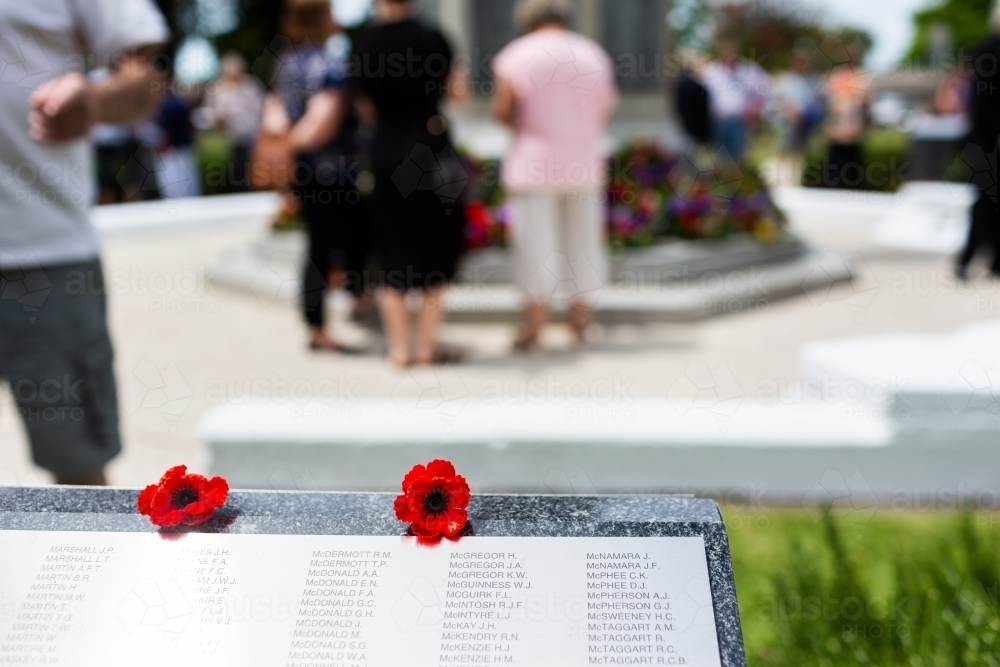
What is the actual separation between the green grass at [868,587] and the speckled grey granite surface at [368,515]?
3.66ft

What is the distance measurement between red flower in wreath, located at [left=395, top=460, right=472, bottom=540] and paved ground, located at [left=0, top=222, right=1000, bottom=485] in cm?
196

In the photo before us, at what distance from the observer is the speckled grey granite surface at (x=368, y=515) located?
1.30 m

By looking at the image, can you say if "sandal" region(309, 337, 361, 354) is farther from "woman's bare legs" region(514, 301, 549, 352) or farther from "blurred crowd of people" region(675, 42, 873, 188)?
"blurred crowd of people" region(675, 42, 873, 188)

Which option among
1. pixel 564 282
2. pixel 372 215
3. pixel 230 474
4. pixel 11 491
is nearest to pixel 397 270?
pixel 372 215

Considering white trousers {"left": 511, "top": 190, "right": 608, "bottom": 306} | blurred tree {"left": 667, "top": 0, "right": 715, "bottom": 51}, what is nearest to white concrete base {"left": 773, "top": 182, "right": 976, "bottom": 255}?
white trousers {"left": 511, "top": 190, "right": 608, "bottom": 306}

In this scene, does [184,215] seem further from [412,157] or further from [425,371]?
[412,157]

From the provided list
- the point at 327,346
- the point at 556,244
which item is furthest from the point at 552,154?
the point at 327,346

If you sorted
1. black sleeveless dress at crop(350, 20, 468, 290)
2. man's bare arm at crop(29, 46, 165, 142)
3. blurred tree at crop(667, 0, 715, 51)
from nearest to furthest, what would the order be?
man's bare arm at crop(29, 46, 165, 142), black sleeveless dress at crop(350, 20, 468, 290), blurred tree at crop(667, 0, 715, 51)

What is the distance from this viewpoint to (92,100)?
2121mm

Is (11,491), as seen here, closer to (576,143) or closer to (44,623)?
(44,623)

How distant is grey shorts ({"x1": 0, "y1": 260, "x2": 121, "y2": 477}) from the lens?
2.12 metres

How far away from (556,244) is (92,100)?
2987 mm

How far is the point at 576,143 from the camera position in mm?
4660

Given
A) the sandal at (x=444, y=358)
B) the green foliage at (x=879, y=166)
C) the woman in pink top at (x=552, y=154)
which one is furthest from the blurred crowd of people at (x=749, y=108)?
the sandal at (x=444, y=358)
